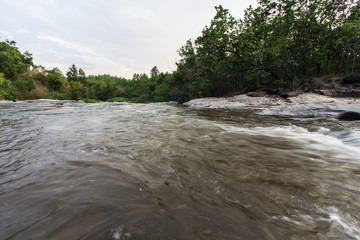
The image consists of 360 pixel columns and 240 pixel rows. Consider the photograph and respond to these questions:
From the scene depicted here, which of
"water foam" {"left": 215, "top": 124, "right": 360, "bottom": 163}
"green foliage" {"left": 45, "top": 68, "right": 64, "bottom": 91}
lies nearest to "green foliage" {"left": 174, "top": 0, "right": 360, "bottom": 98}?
"water foam" {"left": 215, "top": 124, "right": 360, "bottom": 163}

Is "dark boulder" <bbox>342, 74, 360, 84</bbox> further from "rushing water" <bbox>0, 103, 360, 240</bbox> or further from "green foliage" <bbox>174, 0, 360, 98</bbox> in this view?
"rushing water" <bbox>0, 103, 360, 240</bbox>

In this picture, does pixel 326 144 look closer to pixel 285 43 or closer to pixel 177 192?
pixel 177 192

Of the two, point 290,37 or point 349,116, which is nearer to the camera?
point 349,116

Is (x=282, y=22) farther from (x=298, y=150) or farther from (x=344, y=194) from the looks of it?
(x=344, y=194)

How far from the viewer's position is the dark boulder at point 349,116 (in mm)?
5781

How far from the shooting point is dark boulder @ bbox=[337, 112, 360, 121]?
578 centimetres

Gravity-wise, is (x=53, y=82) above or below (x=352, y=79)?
above

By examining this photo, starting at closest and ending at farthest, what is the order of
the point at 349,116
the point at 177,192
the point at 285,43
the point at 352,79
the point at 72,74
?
the point at 177,192
the point at 349,116
the point at 352,79
the point at 285,43
the point at 72,74

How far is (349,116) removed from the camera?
595 centimetres

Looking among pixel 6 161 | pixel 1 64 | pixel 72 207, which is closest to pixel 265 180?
pixel 72 207

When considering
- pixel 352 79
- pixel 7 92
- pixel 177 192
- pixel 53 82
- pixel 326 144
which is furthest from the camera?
pixel 53 82

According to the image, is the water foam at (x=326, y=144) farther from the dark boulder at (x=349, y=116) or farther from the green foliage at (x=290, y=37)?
the green foliage at (x=290, y=37)

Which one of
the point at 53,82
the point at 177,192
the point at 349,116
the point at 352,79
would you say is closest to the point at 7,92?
the point at 53,82

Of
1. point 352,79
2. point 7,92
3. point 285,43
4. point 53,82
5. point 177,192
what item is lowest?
point 177,192
